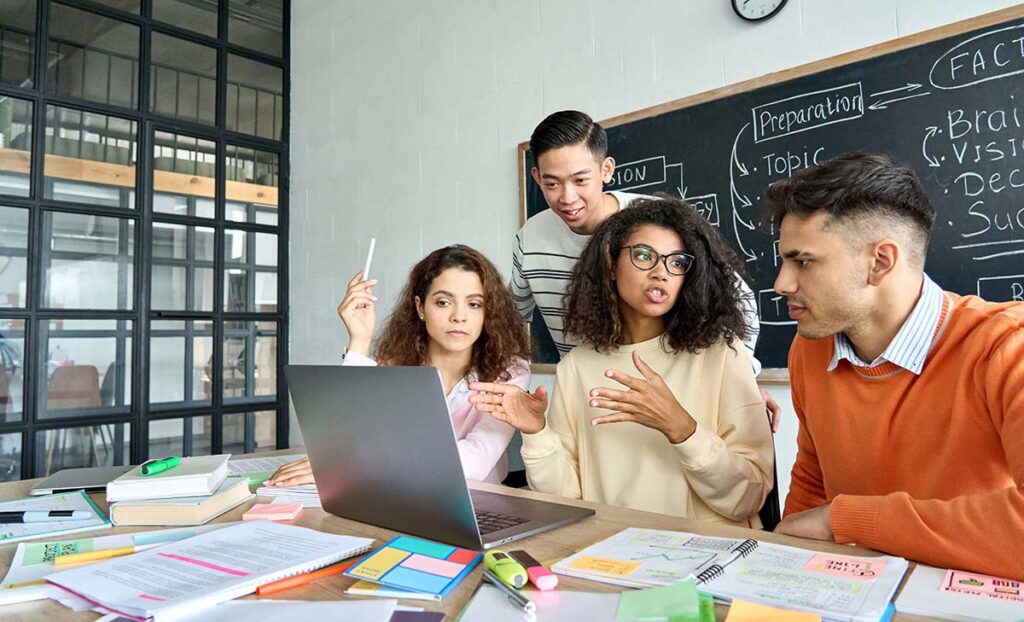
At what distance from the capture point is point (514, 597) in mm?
726

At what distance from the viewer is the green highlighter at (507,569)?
2.49 ft

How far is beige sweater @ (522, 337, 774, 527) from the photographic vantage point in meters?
1.29

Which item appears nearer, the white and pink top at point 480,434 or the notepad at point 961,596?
the notepad at point 961,596

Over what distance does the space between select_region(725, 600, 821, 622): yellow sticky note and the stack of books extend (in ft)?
2.78

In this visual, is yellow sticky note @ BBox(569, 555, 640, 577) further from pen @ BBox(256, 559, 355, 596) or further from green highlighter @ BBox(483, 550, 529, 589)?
pen @ BBox(256, 559, 355, 596)

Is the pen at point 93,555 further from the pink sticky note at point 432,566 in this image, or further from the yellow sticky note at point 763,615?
the yellow sticky note at point 763,615

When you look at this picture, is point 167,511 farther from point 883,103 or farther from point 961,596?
point 883,103

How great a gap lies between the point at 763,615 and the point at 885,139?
1.74 meters

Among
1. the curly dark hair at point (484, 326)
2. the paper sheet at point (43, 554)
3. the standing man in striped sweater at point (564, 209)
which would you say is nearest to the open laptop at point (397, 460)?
the paper sheet at point (43, 554)

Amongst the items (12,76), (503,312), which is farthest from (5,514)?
(12,76)

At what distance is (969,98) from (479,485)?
63.5 inches

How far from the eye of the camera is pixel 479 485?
54.6 inches

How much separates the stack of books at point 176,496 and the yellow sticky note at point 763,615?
85 centimetres

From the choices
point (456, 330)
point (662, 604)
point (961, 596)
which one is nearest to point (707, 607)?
point (662, 604)
